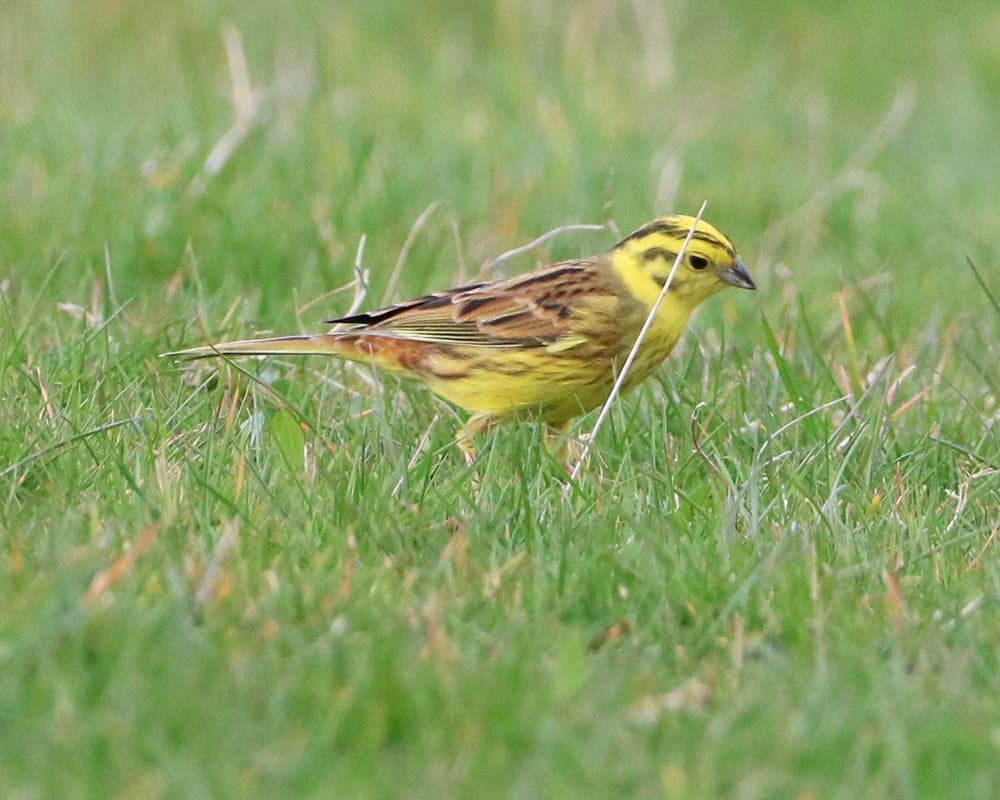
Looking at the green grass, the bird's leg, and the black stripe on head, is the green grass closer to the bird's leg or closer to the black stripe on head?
the bird's leg

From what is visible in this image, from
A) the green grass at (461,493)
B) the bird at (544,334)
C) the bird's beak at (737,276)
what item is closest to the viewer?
the green grass at (461,493)

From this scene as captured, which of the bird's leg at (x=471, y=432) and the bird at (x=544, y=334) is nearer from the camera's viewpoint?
the bird's leg at (x=471, y=432)

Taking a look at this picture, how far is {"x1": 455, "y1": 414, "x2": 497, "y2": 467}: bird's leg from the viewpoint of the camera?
196 inches

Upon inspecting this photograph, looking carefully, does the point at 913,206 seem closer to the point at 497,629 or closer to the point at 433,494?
the point at 433,494

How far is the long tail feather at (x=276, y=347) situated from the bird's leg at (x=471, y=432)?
0.46 meters

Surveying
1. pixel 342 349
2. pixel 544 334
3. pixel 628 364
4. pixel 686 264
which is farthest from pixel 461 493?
pixel 686 264

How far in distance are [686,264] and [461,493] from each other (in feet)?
5.07

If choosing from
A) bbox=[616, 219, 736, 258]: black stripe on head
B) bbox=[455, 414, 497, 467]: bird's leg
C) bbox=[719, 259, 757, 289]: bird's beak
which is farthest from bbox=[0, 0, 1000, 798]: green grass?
bbox=[616, 219, 736, 258]: black stripe on head

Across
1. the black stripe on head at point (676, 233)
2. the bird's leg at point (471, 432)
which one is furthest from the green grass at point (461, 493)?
the black stripe on head at point (676, 233)

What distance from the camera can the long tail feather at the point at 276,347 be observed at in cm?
534

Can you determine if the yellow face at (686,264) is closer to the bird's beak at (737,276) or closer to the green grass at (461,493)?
the bird's beak at (737,276)

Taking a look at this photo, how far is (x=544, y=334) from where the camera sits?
17.9ft

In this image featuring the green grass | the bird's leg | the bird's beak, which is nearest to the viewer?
the green grass

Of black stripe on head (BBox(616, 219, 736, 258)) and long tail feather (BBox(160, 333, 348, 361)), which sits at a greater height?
black stripe on head (BBox(616, 219, 736, 258))
